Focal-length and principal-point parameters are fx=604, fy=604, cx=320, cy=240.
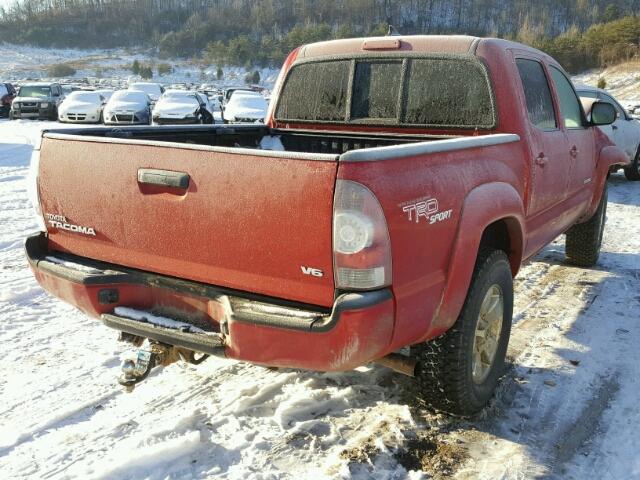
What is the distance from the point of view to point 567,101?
15.9 feet

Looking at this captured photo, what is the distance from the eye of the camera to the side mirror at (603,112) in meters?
4.92

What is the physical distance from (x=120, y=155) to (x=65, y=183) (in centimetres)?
41

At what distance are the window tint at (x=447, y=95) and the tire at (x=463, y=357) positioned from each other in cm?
104

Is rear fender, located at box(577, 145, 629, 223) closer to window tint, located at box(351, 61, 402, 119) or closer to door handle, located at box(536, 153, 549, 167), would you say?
door handle, located at box(536, 153, 549, 167)

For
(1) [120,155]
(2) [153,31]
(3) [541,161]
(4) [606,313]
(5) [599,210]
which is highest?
(2) [153,31]

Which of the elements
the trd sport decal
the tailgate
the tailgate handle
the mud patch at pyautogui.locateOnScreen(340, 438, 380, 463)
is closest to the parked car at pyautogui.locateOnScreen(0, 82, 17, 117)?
the tailgate

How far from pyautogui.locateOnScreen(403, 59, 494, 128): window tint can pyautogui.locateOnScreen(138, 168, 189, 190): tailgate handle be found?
6.53 ft

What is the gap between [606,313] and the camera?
485cm

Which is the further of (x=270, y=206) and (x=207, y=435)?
(x=207, y=435)

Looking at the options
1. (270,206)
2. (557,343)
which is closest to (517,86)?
(557,343)

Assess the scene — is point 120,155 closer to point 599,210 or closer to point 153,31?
point 599,210

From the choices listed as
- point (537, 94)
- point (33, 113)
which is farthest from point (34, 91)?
point (537, 94)

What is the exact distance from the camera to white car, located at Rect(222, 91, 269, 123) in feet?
64.4

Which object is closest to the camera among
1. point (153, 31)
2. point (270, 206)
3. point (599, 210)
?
point (270, 206)
